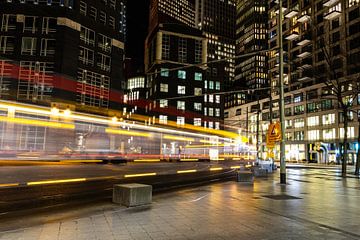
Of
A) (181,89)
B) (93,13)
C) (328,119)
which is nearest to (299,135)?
(328,119)

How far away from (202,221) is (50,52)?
47.4 m

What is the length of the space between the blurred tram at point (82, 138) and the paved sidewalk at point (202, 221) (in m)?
12.1

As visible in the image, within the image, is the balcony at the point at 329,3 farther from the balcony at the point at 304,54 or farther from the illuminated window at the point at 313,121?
the illuminated window at the point at 313,121

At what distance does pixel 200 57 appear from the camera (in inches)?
3930

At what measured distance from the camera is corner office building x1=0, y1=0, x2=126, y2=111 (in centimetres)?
4778

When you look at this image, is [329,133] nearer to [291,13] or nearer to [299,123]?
[299,123]

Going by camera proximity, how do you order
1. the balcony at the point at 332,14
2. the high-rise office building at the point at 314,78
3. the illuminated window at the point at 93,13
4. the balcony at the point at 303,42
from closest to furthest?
the illuminated window at the point at 93,13
the high-rise office building at the point at 314,78
the balcony at the point at 332,14
the balcony at the point at 303,42

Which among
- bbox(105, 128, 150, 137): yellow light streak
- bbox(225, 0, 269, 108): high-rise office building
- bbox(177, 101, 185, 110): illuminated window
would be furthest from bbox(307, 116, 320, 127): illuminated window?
bbox(225, 0, 269, 108): high-rise office building

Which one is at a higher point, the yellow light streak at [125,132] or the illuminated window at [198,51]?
the illuminated window at [198,51]

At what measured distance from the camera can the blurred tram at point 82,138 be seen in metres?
20.6

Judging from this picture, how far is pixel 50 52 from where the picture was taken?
49844 mm

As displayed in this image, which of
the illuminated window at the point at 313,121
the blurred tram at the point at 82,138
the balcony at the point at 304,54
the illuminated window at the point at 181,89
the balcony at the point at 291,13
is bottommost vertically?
the blurred tram at the point at 82,138

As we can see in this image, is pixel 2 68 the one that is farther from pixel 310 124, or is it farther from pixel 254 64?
pixel 254 64

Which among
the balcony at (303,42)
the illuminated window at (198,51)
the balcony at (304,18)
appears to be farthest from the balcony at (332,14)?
the illuminated window at (198,51)
